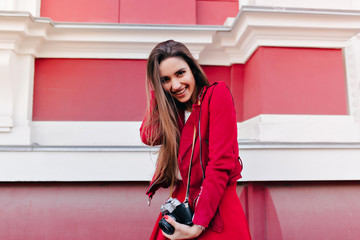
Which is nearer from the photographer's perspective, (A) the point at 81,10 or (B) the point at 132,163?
(B) the point at 132,163

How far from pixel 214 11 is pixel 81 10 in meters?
1.35

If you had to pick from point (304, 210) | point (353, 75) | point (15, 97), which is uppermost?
point (353, 75)

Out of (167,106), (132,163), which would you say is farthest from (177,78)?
(132,163)

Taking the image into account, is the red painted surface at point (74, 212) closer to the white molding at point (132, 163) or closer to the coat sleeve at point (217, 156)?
the white molding at point (132, 163)

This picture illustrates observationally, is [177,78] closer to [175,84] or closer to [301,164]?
[175,84]

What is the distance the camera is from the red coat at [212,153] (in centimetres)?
101

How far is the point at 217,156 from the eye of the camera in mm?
1028

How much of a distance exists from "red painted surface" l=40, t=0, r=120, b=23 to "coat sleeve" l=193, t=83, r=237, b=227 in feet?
6.53

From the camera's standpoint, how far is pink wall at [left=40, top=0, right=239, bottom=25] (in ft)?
8.75

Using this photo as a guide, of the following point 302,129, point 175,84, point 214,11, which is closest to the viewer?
point 175,84

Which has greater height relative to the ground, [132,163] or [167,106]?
[167,106]

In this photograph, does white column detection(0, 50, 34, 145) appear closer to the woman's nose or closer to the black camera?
the woman's nose

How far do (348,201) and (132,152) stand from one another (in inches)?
65.2

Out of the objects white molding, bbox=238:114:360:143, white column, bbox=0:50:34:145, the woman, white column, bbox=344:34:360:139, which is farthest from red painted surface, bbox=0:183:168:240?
white column, bbox=344:34:360:139
